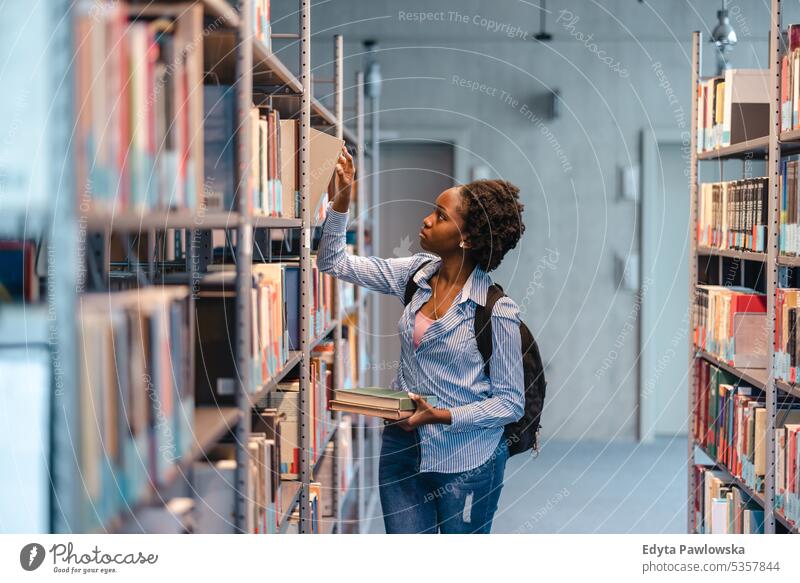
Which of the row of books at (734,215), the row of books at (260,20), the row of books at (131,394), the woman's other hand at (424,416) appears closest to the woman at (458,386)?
the woman's other hand at (424,416)

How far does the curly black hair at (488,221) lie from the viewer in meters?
2.31

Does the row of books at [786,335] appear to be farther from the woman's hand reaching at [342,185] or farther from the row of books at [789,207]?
the woman's hand reaching at [342,185]

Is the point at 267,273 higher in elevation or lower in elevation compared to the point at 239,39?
lower

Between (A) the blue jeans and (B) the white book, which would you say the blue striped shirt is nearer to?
(A) the blue jeans

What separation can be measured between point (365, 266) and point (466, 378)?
47 cm

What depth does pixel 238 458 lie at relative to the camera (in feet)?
5.50

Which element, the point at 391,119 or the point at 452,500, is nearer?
the point at 452,500

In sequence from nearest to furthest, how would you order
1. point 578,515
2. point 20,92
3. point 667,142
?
1. point 20,92
2. point 578,515
3. point 667,142

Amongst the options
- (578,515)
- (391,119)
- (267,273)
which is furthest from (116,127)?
(391,119)

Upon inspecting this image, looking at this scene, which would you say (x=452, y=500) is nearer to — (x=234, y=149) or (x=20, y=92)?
(x=234, y=149)

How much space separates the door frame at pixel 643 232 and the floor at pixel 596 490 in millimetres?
171

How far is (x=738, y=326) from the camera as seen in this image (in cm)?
313

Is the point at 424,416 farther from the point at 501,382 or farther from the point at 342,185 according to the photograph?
the point at 342,185
